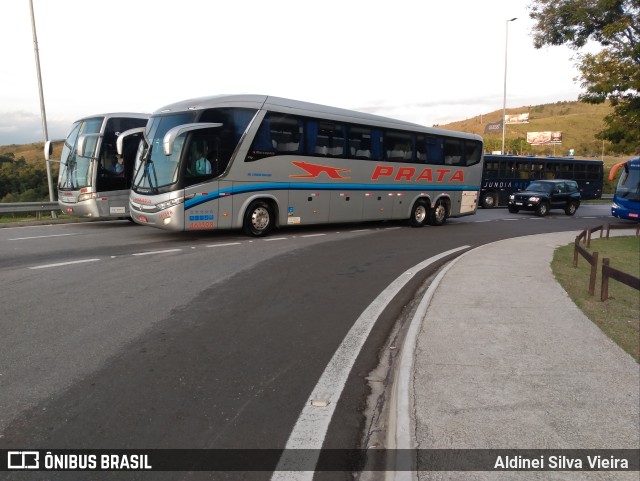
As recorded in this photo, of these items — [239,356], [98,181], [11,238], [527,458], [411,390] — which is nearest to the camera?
[527,458]

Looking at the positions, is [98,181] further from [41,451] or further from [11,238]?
[41,451]

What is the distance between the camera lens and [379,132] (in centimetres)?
1583

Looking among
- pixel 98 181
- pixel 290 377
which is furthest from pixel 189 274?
pixel 98 181

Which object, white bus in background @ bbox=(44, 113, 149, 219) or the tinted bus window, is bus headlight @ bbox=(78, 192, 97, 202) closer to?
white bus in background @ bbox=(44, 113, 149, 219)

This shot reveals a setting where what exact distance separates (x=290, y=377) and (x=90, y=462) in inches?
66.1

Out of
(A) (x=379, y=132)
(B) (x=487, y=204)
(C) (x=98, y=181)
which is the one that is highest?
(A) (x=379, y=132)

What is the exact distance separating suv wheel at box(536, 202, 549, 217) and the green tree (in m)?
4.16

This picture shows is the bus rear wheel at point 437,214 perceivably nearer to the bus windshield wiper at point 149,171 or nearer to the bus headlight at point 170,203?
the bus headlight at point 170,203

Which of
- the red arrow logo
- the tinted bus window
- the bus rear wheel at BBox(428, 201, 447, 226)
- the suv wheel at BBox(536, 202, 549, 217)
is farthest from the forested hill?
the red arrow logo

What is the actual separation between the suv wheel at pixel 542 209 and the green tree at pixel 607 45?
4160mm

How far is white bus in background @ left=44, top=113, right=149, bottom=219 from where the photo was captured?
14820 mm

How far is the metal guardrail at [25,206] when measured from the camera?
53.2 feet

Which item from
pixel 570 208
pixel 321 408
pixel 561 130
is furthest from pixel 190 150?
pixel 561 130

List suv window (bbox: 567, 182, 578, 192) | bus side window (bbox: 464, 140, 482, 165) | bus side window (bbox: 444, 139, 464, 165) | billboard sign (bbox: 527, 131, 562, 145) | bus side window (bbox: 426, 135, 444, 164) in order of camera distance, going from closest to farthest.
Result: bus side window (bbox: 426, 135, 444, 164) < bus side window (bbox: 444, 139, 464, 165) < bus side window (bbox: 464, 140, 482, 165) < suv window (bbox: 567, 182, 578, 192) < billboard sign (bbox: 527, 131, 562, 145)
